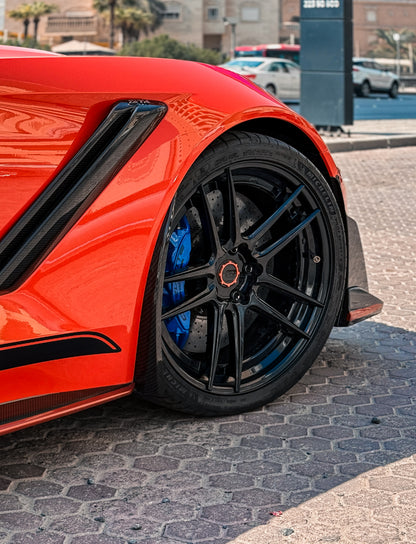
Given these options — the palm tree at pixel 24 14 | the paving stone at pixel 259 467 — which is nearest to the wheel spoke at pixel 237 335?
the paving stone at pixel 259 467

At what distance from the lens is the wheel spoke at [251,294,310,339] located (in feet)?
11.1

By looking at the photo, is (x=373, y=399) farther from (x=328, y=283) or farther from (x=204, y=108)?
(x=204, y=108)

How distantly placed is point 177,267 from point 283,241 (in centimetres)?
42

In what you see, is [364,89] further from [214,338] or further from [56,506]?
[56,506]

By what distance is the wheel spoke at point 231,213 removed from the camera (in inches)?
129

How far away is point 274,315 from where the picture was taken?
3.45 meters

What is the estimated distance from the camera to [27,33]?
95.4 meters

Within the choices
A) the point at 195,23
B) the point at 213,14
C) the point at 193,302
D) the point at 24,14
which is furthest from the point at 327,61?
the point at 213,14

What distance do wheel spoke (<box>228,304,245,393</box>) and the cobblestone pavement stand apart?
201 mm

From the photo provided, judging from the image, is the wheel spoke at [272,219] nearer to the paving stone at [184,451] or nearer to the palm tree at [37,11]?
the paving stone at [184,451]

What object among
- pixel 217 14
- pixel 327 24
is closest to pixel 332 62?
pixel 327 24

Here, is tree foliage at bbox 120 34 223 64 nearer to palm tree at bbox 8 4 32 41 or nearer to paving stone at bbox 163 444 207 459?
palm tree at bbox 8 4 32 41

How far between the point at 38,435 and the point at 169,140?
3.56ft

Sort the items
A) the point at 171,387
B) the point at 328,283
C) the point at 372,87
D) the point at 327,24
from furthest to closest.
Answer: the point at 372,87
the point at 327,24
the point at 328,283
the point at 171,387
